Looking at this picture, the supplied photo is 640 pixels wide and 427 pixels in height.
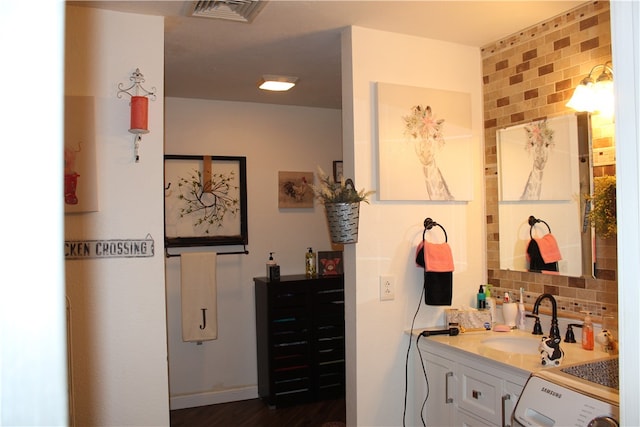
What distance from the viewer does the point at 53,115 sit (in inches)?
16.8

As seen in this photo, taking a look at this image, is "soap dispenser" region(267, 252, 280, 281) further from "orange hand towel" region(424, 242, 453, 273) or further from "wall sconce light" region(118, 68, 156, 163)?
"wall sconce light" region(118, 68, 156, 163)

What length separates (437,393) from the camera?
103 inches

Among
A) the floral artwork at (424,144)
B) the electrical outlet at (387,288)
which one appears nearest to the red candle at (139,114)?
the floral artwork at (424,144)

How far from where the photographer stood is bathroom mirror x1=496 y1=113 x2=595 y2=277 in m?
2.50

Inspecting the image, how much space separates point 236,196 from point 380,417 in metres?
2.35

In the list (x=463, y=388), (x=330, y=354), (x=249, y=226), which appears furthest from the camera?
(x=249, y=226)

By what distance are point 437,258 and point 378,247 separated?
32 cm

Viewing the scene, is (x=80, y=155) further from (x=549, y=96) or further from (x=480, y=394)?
(x=549, y=96)

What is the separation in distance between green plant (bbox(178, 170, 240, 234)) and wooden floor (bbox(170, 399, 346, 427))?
146 cm

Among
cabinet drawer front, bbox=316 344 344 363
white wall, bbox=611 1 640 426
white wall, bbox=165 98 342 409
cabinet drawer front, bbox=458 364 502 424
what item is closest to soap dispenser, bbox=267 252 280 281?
white wall, bbox=165 98 342 409

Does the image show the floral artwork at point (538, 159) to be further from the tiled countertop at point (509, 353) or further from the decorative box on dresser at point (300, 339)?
the decorative box on dresser at point (300, 339)

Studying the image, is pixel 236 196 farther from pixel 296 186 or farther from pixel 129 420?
pixel 129 420

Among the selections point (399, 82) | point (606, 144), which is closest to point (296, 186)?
point (399, 82)

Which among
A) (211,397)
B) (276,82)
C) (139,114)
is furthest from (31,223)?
(211,397)
